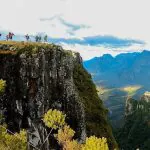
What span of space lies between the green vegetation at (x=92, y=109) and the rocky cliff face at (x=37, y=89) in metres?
2.24

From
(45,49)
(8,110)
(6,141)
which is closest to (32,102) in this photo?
(8,110)

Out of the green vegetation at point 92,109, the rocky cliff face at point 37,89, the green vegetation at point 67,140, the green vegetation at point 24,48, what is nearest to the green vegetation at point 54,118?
the green vegetation at point 67,140

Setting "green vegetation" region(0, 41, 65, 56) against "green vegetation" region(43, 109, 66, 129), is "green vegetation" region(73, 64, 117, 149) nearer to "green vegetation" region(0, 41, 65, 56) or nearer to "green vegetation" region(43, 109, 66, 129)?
"green vegetation" region(0, 41, 65, 56)

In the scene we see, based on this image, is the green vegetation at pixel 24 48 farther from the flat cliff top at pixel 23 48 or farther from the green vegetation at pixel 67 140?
the green vegetation at pixel 67 140

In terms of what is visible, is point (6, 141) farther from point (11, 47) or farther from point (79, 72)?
point (79, 72)

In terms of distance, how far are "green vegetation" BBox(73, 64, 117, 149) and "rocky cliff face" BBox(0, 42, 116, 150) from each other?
2.24 m

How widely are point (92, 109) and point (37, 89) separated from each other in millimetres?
20109

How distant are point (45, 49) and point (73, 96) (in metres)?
11.2

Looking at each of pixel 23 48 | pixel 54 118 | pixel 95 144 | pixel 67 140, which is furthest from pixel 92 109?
pixel 95 144

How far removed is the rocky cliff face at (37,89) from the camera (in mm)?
81750

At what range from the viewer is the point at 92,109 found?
100000mm

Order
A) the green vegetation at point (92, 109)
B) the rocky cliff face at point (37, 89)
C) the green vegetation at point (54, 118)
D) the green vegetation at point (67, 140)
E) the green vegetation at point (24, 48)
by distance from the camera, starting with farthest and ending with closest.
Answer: the green vegetation at point (92, 109)
the green vegetation at point (24, 48)
the rocky cliff face at point (37, 89)
the green vegetation at point (54, 118)
the green vegetation at point (67, 140)

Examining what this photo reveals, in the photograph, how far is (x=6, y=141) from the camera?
2577 centimetres

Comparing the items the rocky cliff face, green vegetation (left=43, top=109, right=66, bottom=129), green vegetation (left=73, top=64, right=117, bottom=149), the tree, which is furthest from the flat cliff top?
the tree
